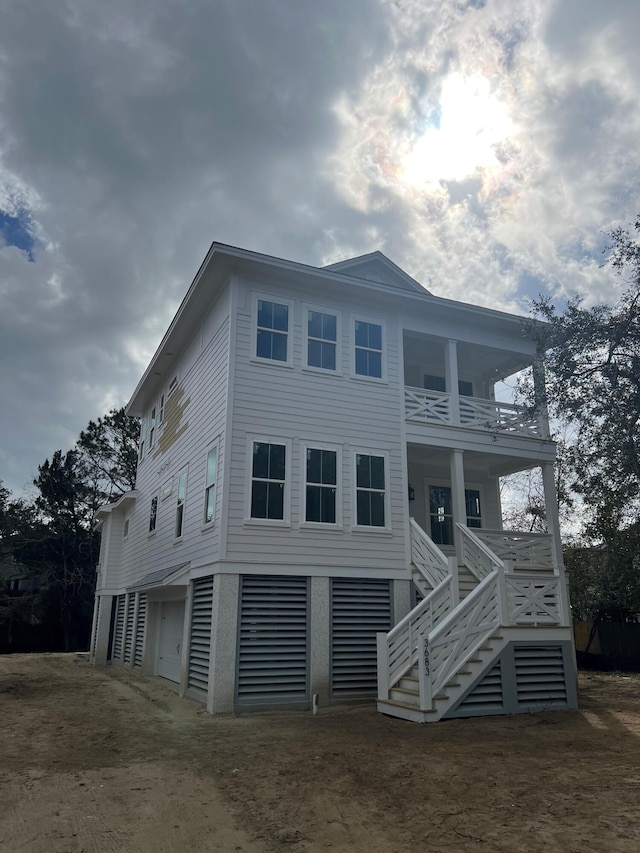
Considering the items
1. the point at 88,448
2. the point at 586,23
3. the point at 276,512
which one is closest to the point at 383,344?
the point at 276,512

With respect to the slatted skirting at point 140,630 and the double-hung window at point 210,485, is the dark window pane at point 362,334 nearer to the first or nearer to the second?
the double-hung window at point 210,485

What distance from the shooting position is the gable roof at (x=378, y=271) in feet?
47.9

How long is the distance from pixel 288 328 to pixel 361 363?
6.23 ft

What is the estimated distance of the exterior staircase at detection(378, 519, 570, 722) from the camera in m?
9.78

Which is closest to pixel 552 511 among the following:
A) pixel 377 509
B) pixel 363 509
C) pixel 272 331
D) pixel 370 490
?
pixel 377 509

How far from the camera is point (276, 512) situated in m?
12.2

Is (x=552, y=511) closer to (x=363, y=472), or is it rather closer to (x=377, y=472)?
(x=377, y=472)

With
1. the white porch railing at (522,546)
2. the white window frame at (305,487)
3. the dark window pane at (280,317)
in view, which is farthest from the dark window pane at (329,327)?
the white porch railing at (522,546)

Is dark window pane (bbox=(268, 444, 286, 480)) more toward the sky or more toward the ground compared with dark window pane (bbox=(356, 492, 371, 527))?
more toward the sky

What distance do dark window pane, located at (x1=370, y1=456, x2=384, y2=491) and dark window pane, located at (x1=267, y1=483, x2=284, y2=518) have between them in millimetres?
2159

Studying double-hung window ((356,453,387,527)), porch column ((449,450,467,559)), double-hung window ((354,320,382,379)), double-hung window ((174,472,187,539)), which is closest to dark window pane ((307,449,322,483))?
double-hung window ((356,453,387,527))

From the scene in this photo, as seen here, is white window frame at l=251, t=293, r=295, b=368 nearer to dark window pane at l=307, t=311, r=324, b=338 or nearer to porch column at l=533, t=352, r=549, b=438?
dark window pane at l=307, t=311, r=324, b=338

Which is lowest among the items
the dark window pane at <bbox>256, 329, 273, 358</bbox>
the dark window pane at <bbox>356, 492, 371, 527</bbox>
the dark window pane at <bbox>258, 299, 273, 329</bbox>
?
the dark window pane at <bbox>356, 492, 371, 527</bbox>

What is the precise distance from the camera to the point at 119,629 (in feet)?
72.5
